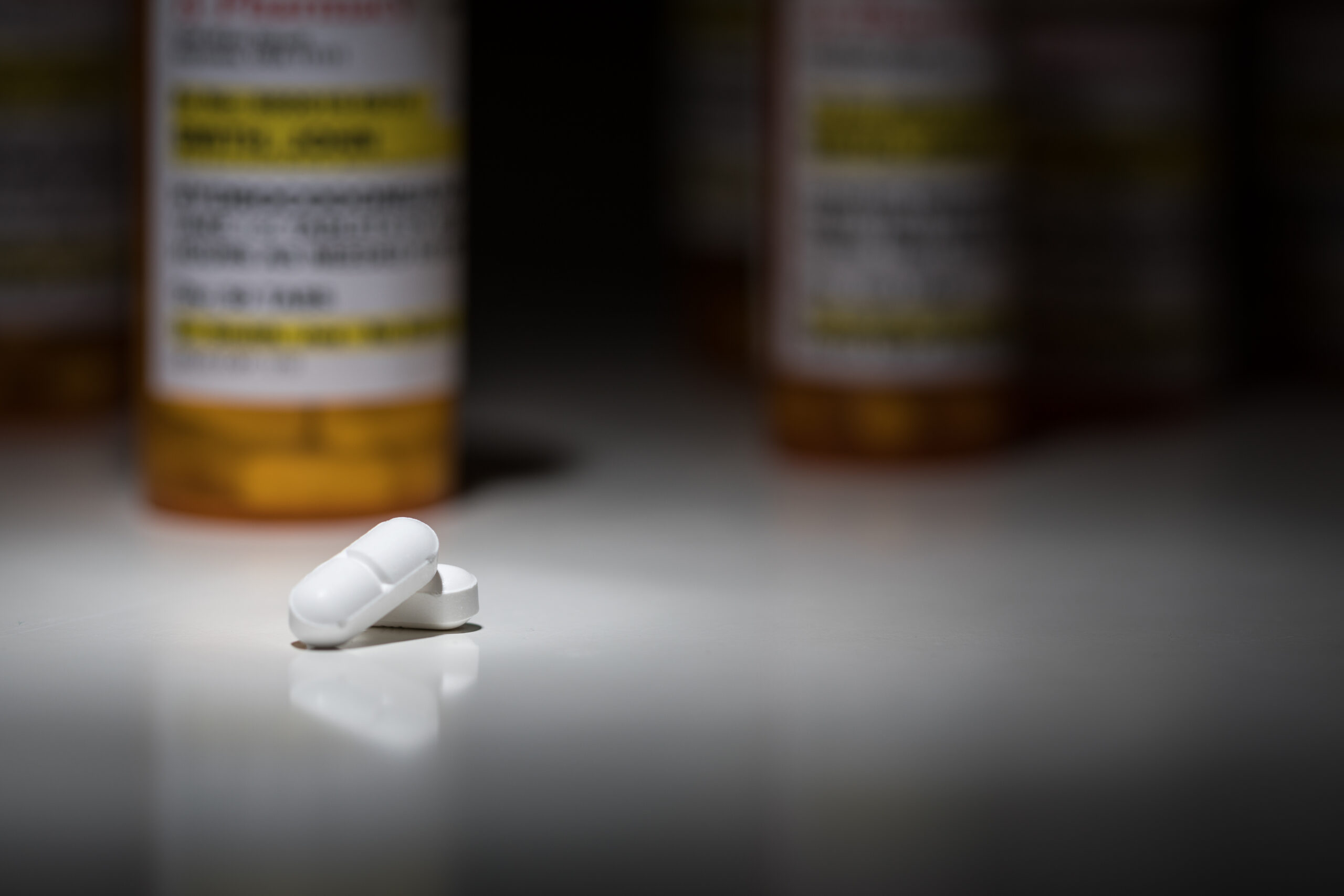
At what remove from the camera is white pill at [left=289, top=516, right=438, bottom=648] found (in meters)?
0.51

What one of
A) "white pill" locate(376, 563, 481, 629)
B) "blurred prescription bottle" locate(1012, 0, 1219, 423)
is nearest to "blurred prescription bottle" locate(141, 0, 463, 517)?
"white pill" locate(376, 563, 481, 629)

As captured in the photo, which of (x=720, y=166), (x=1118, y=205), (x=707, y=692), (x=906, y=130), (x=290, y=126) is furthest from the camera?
(x=720, y=166)

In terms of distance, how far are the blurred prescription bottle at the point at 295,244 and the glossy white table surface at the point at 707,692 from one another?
25 mm

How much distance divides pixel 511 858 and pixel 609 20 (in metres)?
0.97

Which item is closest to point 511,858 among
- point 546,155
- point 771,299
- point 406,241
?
point 406,241

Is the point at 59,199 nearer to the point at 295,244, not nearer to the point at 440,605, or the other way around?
the point at 295,244

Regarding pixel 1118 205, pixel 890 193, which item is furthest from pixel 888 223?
pixel 1118 205

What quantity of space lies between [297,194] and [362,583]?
0.60ft

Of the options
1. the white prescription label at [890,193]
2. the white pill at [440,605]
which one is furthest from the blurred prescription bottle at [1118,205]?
the white pill at [440,605]

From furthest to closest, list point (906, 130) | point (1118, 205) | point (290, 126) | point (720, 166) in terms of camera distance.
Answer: point (720, 166), point (1118, 205), point (906, 130), point (290, 126)

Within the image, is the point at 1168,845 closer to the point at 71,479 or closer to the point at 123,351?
the point at 71,479

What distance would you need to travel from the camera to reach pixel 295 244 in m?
0.65

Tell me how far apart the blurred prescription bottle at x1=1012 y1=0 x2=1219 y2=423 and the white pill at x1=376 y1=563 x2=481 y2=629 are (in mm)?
361

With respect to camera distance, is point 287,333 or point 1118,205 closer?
point 287,333
